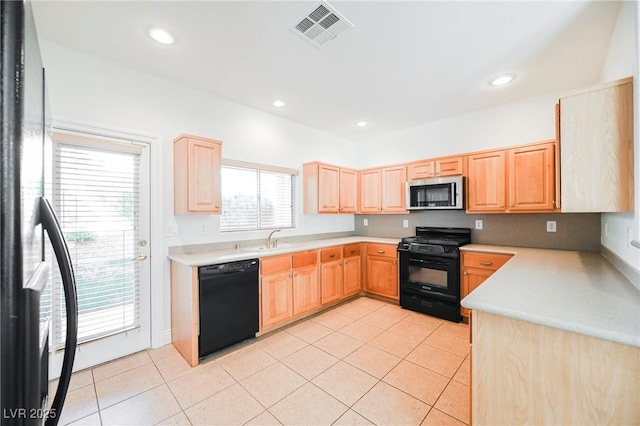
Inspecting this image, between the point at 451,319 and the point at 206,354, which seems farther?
the point at 451,319

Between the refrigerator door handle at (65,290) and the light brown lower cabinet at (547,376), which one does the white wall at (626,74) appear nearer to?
the light brown lower cabinet at (547,376)

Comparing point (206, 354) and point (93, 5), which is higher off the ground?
point (93, 5)

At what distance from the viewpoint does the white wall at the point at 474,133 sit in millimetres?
3281

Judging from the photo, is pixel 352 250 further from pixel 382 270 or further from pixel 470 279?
pixel 470 279

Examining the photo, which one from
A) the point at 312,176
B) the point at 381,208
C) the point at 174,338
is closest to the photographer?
the point at 174,338

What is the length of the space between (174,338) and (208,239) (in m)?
1.06

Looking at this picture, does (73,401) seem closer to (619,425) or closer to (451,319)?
(619,425)

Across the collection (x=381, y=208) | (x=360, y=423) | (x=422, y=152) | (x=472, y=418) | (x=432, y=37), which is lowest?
(x=360, y=423)

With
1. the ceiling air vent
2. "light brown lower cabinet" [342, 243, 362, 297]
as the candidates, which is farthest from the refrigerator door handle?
"light brown lower cabinet" [342, 243, 362, 297]

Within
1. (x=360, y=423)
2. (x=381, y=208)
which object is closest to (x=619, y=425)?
(x=360, y=423)

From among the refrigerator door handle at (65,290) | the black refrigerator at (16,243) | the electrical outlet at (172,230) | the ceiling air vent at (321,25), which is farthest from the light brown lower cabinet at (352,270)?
the black refrigerator at (16,243)

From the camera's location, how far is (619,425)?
1.07 metres

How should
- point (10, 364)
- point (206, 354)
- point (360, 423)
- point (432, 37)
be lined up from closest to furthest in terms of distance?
1. point (10, 364)
2. point (360, 423)
3. point (432, 37)
4. point (206, 354)

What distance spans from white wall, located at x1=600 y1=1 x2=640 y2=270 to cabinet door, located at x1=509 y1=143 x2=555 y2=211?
0.65 metres
